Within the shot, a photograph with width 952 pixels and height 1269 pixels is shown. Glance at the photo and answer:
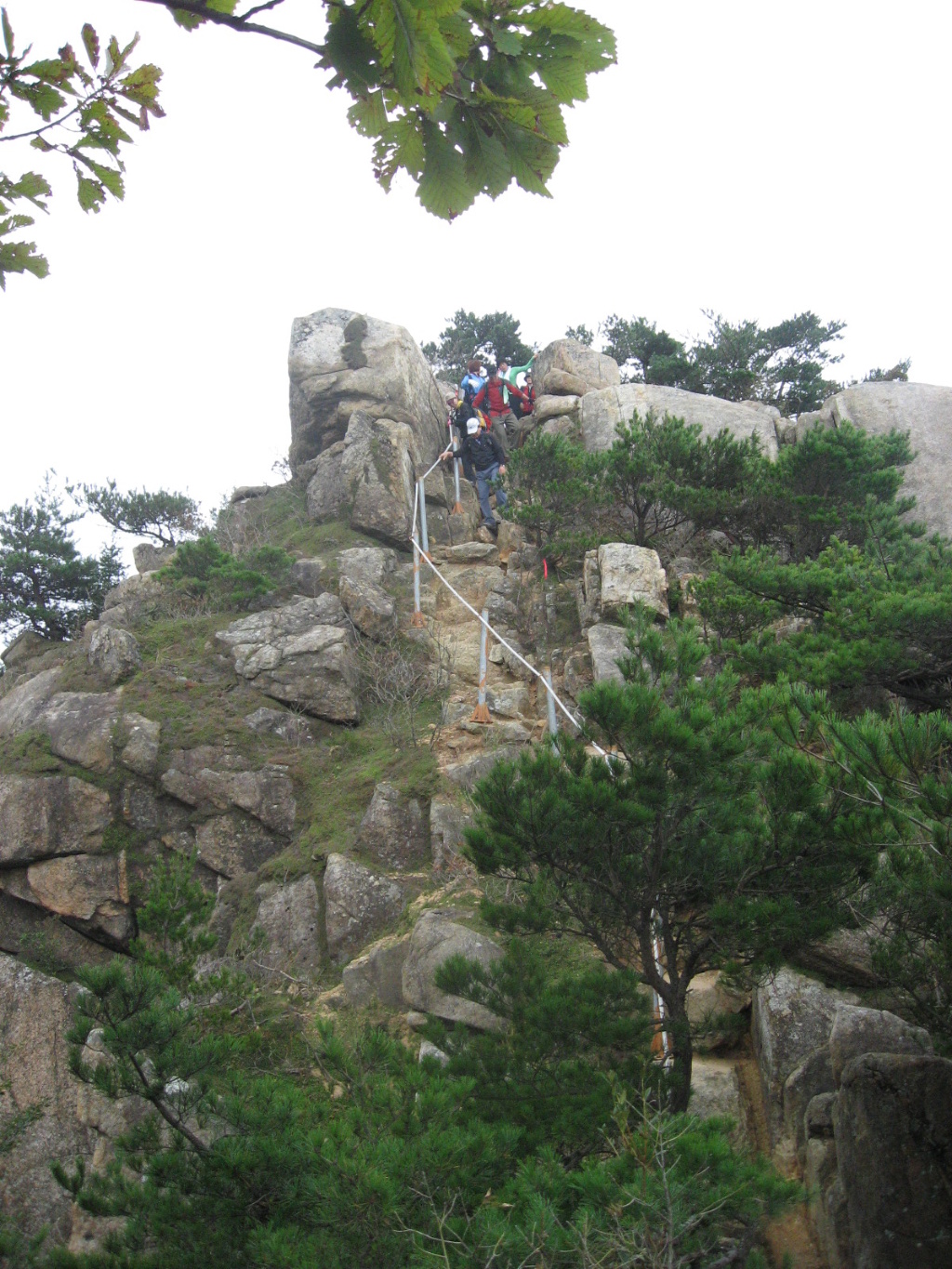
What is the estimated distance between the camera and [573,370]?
1836 cm

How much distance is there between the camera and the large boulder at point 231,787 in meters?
9.91

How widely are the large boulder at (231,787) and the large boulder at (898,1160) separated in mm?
6529

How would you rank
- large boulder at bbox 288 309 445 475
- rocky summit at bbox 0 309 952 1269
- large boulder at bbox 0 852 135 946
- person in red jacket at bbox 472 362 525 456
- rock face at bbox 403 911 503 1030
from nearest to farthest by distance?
rocky summit at bbox 0 309 952 1269 < rock face at bbox 403 911 503 1030 < large boulder at bbox 0 852 135 946 < person in red jacket at bbox 472 362 525 456 < large boulder at bbox 288 309 445 475

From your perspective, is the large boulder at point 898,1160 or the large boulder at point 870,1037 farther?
the large boulder at point 870,1037

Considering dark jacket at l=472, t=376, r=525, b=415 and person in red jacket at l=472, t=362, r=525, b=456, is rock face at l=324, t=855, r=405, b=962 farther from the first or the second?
dark jacket at l=472, t=376, r=525, b=415

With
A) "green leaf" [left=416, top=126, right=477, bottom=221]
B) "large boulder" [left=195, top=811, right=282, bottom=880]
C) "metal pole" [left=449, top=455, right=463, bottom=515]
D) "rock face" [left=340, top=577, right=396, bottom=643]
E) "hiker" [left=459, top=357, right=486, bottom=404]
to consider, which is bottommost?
"large boulder" [left=195, top=811, right=282, bottom=880]

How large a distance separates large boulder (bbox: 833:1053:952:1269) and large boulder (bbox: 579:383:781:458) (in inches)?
490

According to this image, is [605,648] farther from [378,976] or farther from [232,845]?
[232,845]

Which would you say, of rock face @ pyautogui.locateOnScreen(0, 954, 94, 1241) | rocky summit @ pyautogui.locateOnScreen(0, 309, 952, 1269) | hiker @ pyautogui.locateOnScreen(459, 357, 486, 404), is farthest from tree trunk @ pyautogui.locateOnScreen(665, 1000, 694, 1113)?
hiker @ pyautogui.locateOnScreen(459, 357, 486, 404)

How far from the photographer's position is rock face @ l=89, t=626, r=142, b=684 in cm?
1140

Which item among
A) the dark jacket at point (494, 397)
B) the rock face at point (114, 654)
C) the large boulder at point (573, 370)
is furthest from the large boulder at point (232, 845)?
the large boulder at point (573, 370)

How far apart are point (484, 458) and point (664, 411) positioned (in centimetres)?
332

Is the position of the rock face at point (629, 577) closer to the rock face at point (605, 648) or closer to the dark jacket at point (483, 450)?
the rock face at point (605, 648)

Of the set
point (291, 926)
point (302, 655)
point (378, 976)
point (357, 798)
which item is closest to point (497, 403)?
point (302, 655)
